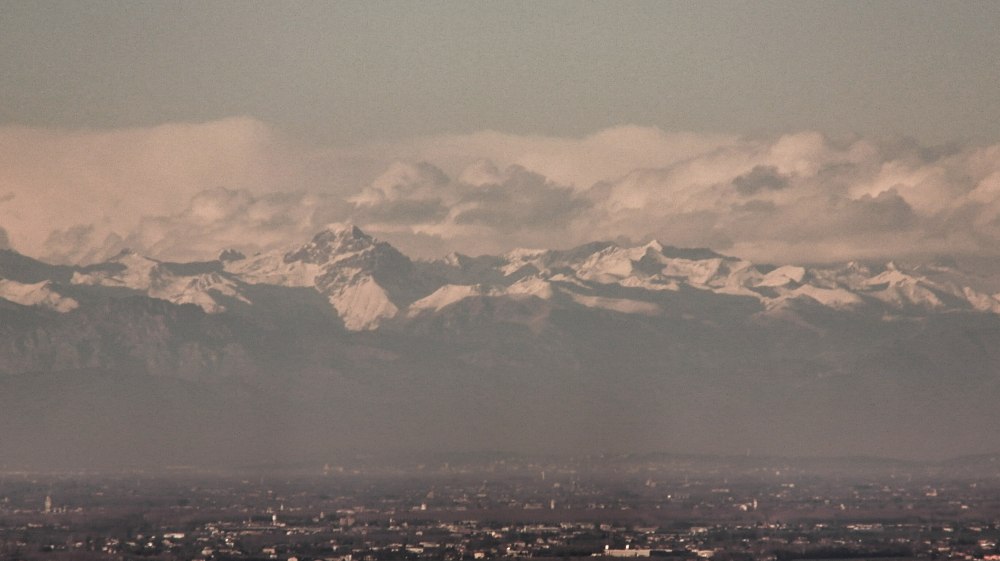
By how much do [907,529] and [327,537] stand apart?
48825 millimetres

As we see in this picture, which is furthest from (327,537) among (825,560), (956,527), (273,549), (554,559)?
(956,527)

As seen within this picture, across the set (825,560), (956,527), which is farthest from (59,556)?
(956,527)

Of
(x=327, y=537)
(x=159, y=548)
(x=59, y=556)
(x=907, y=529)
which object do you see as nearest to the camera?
(x=59, y=556)

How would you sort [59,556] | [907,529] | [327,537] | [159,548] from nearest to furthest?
[59,556]
[159,548]
[327,537]
[907,529]

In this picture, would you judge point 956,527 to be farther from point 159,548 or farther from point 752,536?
point 159,548

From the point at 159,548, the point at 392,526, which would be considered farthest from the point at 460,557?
the point at 392,526

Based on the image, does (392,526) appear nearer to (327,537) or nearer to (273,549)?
(327,537)

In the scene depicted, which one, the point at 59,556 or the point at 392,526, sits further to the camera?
the point at 392,526

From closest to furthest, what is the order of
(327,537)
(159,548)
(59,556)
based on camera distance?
(59,556), (159,548), (327,537)

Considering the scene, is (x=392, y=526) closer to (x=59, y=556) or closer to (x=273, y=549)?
(x=273, y=549)

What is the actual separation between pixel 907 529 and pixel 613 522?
24455 mm

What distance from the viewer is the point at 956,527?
7648 inches

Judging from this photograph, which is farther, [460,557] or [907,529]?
[907,529]

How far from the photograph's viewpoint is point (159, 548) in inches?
6565
